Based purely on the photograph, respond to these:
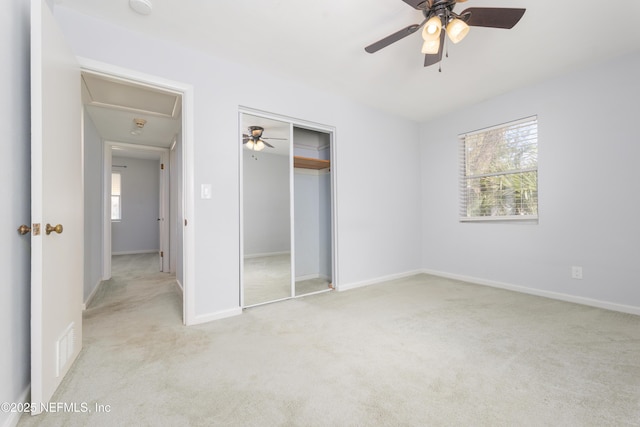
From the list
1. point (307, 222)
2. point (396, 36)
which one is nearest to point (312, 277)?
point (307, 222)

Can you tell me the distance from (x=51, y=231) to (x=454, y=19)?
105 inches

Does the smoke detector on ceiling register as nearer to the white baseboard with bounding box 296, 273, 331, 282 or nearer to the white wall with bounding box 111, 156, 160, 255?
the white baseboard with bounding box 296, 273, 331, 282

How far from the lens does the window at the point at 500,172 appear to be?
3.30 meters

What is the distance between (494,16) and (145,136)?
15.4 feet

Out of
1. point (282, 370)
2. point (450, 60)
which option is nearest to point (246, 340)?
point (282, 370)

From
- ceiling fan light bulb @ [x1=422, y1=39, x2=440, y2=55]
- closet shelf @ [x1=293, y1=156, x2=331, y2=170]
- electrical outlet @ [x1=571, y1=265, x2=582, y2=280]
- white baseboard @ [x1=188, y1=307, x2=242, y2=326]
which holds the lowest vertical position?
white baseboard @ [x1=188, y1=307, x2=242, y2=326]

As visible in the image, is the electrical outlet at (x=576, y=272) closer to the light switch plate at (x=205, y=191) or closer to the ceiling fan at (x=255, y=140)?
the ceiling fan at (x=255, y=140)

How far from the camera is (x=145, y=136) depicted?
435cm

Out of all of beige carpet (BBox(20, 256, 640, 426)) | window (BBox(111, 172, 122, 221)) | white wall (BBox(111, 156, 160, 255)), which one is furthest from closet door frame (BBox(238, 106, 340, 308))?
window (BBox(111, 172, 122, 221))

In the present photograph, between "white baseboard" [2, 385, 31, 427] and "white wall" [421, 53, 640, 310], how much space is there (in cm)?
434

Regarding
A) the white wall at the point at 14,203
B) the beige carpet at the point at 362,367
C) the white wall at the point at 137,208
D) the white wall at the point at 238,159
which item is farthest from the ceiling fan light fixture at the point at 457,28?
the white wall at the point at 137,208

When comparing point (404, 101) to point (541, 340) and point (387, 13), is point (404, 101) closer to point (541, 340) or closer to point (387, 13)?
point (387, 13)

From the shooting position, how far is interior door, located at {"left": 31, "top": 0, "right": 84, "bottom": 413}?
129 centimetres

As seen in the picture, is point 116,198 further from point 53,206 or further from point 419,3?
point 419,3
